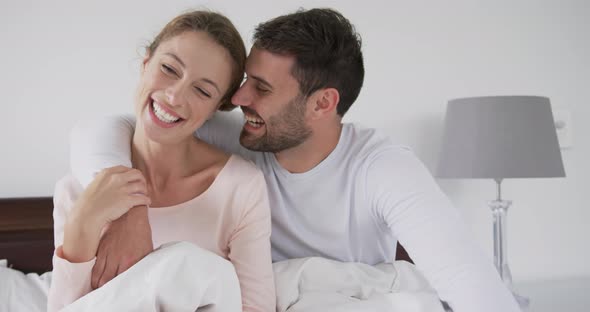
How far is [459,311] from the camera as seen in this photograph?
112 centimetres

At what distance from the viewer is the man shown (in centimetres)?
127

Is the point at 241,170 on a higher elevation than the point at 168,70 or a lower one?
A: lower

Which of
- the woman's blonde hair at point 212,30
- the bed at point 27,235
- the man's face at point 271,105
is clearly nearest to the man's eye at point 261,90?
the man's face at point 271,105

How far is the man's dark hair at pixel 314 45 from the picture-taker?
136 centimetres

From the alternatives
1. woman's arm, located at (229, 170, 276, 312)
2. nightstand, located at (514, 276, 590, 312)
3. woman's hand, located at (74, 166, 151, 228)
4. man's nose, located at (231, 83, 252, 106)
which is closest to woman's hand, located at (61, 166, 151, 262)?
woman's hand, located at (74, 166, 151, 228)

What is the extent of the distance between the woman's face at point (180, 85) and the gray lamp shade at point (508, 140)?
1.19 metres

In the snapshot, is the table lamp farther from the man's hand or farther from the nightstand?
the man's hand

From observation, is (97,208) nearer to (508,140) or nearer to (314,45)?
(314,45)

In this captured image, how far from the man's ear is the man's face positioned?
0.05 m

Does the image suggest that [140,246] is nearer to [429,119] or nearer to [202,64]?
[202,64]

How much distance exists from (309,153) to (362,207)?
19 centimetres

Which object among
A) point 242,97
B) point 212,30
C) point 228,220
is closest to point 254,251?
point 228,220

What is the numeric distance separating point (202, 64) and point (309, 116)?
369 mm

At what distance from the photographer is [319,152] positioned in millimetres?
1433
